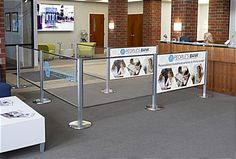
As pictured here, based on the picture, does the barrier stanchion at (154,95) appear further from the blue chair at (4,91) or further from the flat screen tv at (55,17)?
the flat screen tv at (55,17)

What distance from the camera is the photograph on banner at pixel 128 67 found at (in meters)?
6.45

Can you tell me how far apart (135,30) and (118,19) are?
5055mm

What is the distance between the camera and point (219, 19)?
10.6 m

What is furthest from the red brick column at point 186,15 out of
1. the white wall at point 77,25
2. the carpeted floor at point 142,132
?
the white wall at point 77,25

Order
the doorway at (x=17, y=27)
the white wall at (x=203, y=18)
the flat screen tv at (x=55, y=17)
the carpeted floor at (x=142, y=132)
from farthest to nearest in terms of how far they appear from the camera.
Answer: the white wall at (x=203, y=18) → the flat screen tv at (x=55, y=17) → the doorway at (x=17, y=27) → the carpeted floor at (x=142, y=132)

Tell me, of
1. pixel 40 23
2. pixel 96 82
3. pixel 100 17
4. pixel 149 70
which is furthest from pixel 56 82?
pixel 100 17

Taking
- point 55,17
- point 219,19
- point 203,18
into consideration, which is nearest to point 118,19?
point 219,19

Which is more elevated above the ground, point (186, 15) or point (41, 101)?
point (186, 15)

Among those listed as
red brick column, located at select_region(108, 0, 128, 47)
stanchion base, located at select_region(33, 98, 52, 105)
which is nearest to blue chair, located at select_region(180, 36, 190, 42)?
red brick column, located at select_region(108, 0, 128, 47)

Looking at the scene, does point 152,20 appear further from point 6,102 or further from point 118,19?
point 6,102

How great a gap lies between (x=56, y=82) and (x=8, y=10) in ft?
12.5

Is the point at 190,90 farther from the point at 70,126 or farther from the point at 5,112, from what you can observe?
the point at 5,112

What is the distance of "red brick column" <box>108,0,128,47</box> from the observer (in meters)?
12.0

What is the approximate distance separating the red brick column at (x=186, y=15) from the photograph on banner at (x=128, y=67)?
2.44 meters
